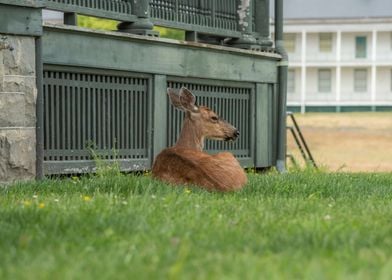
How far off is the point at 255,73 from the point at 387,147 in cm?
2919

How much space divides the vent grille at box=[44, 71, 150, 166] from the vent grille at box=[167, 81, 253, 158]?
0.88m

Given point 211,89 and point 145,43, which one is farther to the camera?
point 211,89

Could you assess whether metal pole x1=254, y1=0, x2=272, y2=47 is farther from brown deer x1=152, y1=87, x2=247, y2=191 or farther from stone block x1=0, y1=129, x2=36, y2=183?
brown deer x1=152, y1=87, x2=247, y2=191

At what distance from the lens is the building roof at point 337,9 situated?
75.7 meters

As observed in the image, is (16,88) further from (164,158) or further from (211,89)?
(211,89)

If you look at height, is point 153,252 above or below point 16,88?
below

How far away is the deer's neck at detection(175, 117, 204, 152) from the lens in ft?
40.8

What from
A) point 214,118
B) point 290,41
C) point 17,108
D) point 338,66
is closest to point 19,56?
point 17,108

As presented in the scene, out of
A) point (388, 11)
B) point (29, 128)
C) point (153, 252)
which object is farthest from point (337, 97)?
point (153, 252)

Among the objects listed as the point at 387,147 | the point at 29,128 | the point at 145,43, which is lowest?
the point at 387,147

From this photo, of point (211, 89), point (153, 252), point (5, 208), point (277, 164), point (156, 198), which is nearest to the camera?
point (153, 252)

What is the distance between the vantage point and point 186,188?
1055 centimetres

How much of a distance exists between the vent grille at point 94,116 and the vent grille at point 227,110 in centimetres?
88

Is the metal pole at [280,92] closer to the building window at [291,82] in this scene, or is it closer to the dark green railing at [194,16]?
the dark green railing at [194,16]
